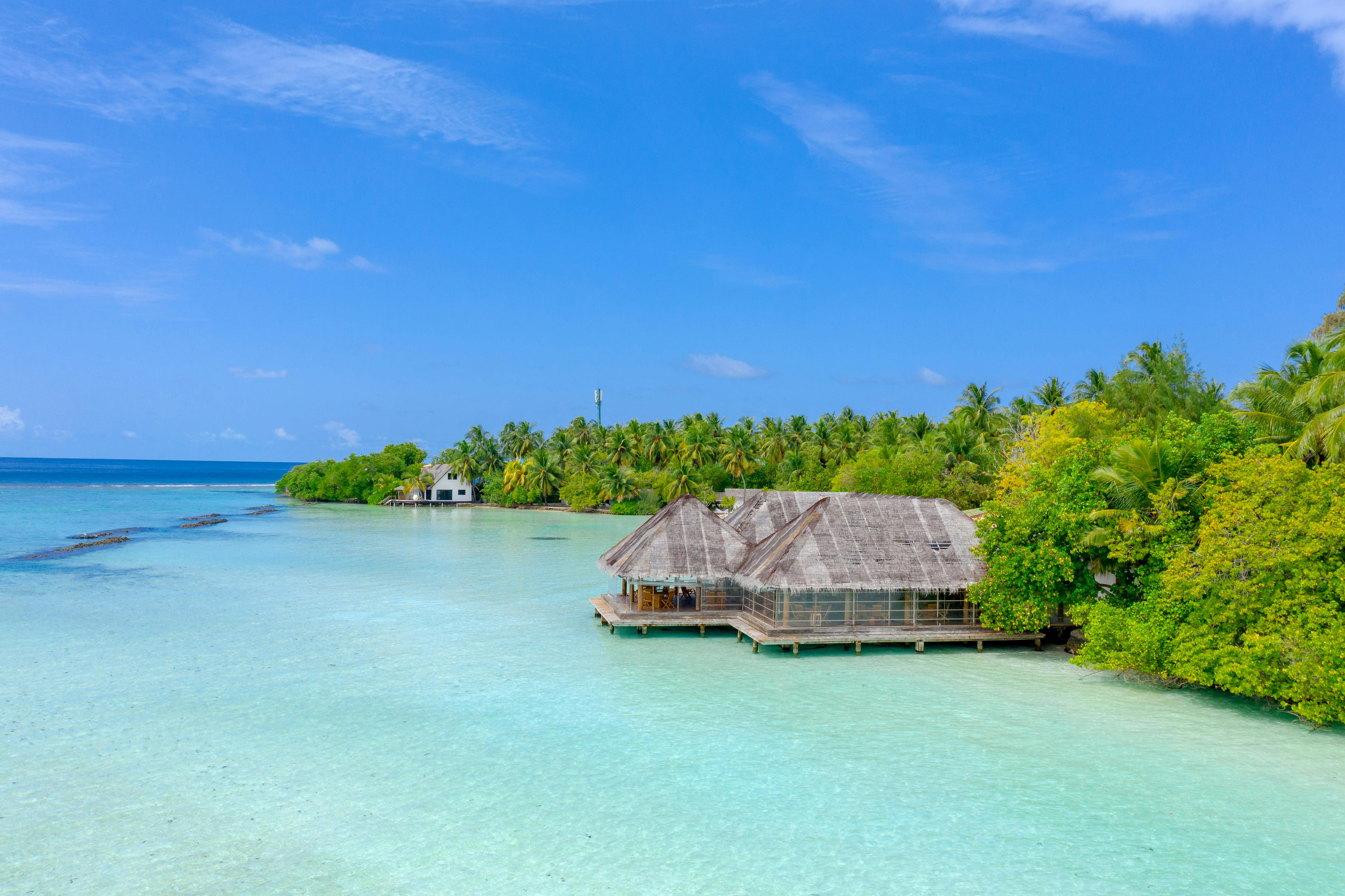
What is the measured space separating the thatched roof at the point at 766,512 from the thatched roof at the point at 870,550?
10.0 feet

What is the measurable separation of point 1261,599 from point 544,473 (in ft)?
218

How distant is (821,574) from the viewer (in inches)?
761

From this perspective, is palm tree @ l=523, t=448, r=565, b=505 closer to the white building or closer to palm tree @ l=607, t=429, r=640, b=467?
palm tree @ l=607, t=429, r=640, b=467

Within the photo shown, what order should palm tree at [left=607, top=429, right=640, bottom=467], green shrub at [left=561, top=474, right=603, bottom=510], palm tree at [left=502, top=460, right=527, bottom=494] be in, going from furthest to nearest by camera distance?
palm tree at [left=502, top=460, right=527, bottom=494], palm tree at [left=607, top=429, right=640, bottom=467], green shrub at [left=561, top=474, right=603, bottom=510]

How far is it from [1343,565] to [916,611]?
851 cm

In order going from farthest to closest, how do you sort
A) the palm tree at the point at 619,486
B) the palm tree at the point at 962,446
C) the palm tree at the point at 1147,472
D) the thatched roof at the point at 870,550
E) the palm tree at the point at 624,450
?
the palm tree at the point at 624,450 < the palm tree at the point at 619,486 < the palm tree at the point at 962,446 < the thatched roof at the point at 870,550 < the palm tree at the point at 1147,472

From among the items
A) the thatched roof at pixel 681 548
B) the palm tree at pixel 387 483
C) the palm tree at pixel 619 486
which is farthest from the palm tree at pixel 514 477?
the thatched roof at pixel 681 548

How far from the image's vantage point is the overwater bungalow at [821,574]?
19812 mm

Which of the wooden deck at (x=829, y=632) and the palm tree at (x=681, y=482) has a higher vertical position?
the palm tree at (x=681, y=482)

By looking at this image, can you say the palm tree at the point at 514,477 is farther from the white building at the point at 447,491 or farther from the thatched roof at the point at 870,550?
the thatched roof at the point at 870,550

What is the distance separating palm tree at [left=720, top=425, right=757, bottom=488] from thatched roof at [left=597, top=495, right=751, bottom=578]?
45.4 metres

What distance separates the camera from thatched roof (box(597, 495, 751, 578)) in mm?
21625

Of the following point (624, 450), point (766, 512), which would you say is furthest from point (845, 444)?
point (766, 512)

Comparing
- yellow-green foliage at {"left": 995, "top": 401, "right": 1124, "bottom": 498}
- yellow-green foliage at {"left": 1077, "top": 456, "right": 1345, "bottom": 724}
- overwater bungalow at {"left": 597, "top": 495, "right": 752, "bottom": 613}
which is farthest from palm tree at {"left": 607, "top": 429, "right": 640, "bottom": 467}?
yellow-green foliage at {"left": 1077, "top": 456, "right": 1345, "bottom": 724}
